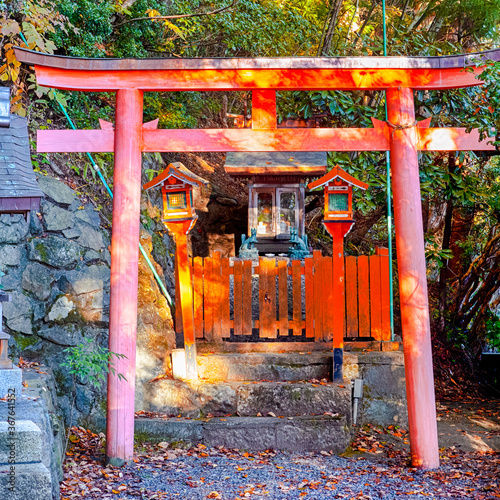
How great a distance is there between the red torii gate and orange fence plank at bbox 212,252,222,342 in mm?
1887

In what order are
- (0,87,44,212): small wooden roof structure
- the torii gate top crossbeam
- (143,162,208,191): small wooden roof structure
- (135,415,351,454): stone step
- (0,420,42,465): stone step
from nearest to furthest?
1. (0,420,42,465): stone step
2. (0,87,44,212): small wooden roof structure
3. the torii gate top crossbeam
4. (135,415,351,454): stone step
5. (143,162,208,191): small wooden roof structure

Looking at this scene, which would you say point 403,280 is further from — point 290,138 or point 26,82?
point 26,82

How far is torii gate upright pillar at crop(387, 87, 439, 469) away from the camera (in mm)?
5988

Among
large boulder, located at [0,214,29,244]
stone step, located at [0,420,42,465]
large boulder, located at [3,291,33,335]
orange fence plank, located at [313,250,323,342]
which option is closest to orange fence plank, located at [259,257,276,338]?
orange fence plank, located at [313,250,323,342]

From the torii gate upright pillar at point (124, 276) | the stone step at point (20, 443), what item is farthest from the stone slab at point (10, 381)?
the torii gate upright pillar at point (124, 276)

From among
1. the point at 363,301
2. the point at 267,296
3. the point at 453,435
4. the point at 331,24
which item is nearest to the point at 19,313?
the point at 267,296

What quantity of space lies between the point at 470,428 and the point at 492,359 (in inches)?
139

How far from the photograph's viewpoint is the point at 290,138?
6484 mm

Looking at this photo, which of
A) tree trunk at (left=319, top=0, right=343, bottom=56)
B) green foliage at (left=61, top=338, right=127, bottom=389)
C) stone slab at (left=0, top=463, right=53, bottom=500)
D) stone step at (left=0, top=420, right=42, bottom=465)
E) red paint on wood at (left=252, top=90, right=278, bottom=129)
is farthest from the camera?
tree trunk at (left=319, top=0, right=343, bottom=56)

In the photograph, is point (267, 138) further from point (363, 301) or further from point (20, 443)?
point (20, 443)

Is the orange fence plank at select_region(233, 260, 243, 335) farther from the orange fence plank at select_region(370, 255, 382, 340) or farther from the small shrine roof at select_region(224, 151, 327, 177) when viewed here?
the small shrine roof at select_region(224, 151, 327, 177)

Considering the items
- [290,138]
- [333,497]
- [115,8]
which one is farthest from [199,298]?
[115,8]

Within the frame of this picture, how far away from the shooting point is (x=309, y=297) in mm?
8031

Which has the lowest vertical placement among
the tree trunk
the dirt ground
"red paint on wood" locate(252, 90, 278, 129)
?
the dirt ground
